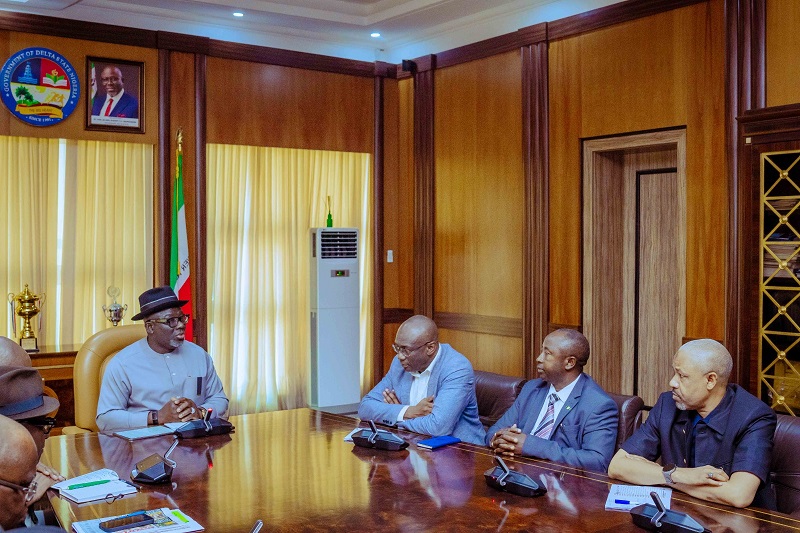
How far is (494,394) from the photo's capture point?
167 inches

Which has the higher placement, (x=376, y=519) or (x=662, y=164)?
(x=662, y=164)

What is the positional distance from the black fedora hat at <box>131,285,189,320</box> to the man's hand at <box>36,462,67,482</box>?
1.27 m

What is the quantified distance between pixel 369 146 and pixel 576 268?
2.42 meters

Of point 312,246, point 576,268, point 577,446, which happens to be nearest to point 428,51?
point 312,246

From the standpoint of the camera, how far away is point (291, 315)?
7.86 metres

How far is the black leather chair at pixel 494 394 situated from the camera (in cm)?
417

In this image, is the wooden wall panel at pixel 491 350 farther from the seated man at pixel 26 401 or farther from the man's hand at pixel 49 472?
the seated man at pixel 26 401

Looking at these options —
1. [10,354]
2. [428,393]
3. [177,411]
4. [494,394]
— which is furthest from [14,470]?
[494,394]

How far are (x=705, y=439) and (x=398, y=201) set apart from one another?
5.17 m

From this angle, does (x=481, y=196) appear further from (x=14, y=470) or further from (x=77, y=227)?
(x=14, y=470)

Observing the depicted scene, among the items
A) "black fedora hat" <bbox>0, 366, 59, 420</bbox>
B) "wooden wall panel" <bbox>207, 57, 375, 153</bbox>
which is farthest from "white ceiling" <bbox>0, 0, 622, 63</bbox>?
"black fedora hat" <bbox>0, 366, 59, 420</bbox>

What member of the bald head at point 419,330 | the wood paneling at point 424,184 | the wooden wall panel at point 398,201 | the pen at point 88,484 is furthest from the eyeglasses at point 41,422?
the wooden wall panel at point 398,201

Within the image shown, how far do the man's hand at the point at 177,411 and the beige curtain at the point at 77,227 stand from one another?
291 centimetres

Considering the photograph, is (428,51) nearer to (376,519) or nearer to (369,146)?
(369,146)
